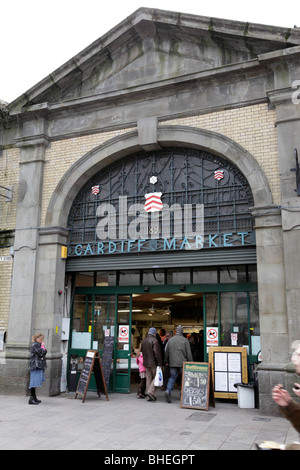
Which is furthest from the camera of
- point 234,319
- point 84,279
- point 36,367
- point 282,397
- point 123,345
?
point 84,279

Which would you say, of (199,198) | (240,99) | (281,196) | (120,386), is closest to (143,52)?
(240,99)

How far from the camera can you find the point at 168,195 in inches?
438

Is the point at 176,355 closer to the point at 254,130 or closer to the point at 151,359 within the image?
the point at 151,359

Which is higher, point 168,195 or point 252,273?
point 168,195

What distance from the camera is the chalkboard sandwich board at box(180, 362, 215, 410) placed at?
30.0 feet

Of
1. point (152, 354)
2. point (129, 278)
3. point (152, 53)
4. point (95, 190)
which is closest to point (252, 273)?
point (152, 354)

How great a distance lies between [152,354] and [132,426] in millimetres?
2871

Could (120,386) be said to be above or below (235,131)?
A: below

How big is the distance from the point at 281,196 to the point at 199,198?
2.17 metres

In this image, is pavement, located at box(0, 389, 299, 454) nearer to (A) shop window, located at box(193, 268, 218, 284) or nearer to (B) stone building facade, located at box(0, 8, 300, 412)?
(B) stone building facade, located at box(0, 8, 300, 412)

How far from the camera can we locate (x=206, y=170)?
10.9 meters

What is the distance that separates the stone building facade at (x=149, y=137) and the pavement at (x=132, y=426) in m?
1.14

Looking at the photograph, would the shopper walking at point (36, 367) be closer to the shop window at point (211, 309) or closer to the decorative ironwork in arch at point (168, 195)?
the decorative ironwork in arch at point (168, 195)
